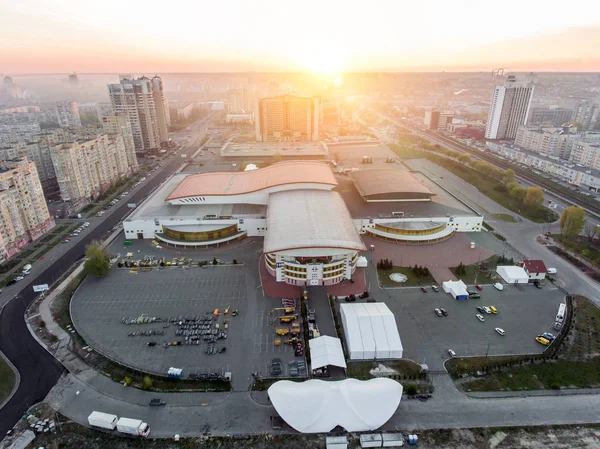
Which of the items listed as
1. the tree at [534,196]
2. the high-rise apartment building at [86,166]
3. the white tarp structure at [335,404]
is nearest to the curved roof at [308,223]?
the white tarp structure at [335,404]

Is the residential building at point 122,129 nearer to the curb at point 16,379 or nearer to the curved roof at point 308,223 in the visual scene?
the curved roof at point 308,223

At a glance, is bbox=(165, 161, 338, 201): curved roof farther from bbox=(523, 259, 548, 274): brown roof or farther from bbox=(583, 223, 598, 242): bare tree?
bbox=(583, 223, 598, 242): bare tree

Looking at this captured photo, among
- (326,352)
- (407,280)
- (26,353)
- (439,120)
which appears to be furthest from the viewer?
(439,120)

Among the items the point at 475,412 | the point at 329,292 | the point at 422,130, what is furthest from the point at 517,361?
the point at 422,130

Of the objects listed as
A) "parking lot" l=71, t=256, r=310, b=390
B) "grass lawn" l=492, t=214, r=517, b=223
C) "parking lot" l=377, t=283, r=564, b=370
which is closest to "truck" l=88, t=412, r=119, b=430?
"parking lot" l=71, t=256, r=310, b=390

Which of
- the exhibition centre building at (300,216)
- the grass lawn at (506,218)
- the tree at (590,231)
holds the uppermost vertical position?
the exhibition centre building at (300,216)

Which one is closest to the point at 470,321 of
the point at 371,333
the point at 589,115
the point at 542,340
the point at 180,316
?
the point at 542,340

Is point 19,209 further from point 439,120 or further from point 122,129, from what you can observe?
point 439,120
